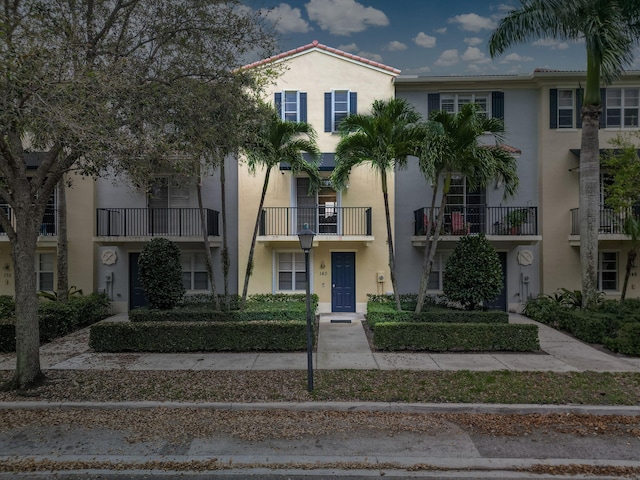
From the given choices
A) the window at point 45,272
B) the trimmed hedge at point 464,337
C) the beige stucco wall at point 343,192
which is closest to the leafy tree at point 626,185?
the trimmed hedge at point 464,337

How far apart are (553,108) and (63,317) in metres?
17.9

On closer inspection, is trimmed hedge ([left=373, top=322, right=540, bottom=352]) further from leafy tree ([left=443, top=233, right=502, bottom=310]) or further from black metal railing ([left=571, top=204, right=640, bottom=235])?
black metal railing ([left=571, top=204, right=640, bottom=235])

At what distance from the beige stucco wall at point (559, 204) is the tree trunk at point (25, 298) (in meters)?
15.5

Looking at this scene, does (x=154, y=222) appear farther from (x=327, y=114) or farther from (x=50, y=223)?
(x=327, y=114)

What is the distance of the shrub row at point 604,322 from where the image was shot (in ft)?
31.8

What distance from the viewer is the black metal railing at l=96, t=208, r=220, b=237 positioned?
14.9 meters

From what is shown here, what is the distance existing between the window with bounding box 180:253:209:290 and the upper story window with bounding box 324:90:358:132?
269 inches

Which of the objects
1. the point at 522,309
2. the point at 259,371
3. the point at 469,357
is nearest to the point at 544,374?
the point at 469,357

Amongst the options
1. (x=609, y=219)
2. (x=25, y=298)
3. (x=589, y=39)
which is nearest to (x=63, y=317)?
(x=25, y=298)

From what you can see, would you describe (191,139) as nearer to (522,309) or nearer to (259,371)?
(259,371)

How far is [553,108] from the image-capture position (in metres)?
14.9

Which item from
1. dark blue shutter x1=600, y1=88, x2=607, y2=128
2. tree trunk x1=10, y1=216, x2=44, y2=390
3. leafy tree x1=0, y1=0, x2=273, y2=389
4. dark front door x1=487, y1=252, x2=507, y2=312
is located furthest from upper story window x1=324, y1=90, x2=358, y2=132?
tree trunk x1=10, y1=216, x2=44, y2=390

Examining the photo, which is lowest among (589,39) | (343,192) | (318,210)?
(318,210)

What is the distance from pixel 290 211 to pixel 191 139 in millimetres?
6875
